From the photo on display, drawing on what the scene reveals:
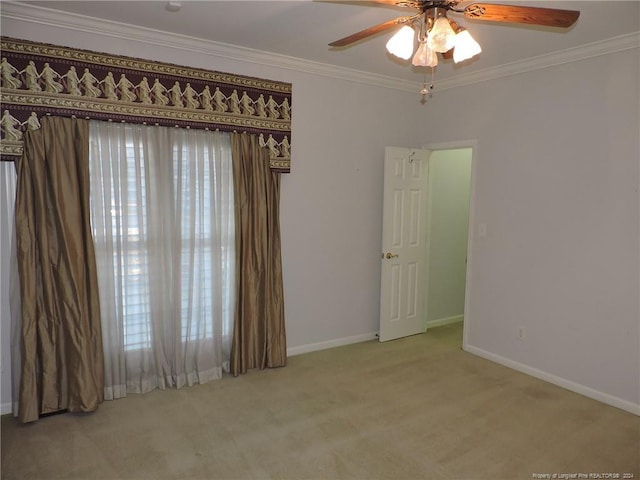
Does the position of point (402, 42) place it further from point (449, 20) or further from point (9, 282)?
point (9, 282)

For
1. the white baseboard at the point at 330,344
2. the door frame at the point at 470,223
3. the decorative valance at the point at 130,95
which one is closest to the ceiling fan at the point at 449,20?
the decorative valance at the point at 130,95

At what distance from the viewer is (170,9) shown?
2848 millimetres

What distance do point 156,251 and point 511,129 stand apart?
318 centimetres

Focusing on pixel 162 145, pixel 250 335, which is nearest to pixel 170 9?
pixel 162 145

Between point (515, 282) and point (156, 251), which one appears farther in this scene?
point (515, 282)

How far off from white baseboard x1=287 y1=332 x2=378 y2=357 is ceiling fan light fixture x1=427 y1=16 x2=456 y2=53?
3.00m

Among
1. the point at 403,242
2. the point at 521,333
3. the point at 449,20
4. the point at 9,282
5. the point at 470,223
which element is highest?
the point at 449,20

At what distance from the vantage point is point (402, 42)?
2.17 metres

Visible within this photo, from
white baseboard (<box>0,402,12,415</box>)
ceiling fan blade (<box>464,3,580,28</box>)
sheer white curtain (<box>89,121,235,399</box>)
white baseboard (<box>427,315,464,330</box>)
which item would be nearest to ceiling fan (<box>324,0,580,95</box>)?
ceiling fan blade (<box>464,3,580,28</box>)

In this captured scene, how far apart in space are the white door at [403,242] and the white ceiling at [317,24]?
1156 mm

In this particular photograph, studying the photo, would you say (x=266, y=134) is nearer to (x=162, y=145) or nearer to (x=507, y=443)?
(x=162, y=145)

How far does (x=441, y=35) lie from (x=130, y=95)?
2235mm

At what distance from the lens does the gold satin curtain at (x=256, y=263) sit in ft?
12.0

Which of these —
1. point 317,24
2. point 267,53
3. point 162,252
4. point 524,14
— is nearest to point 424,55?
point 524,14
